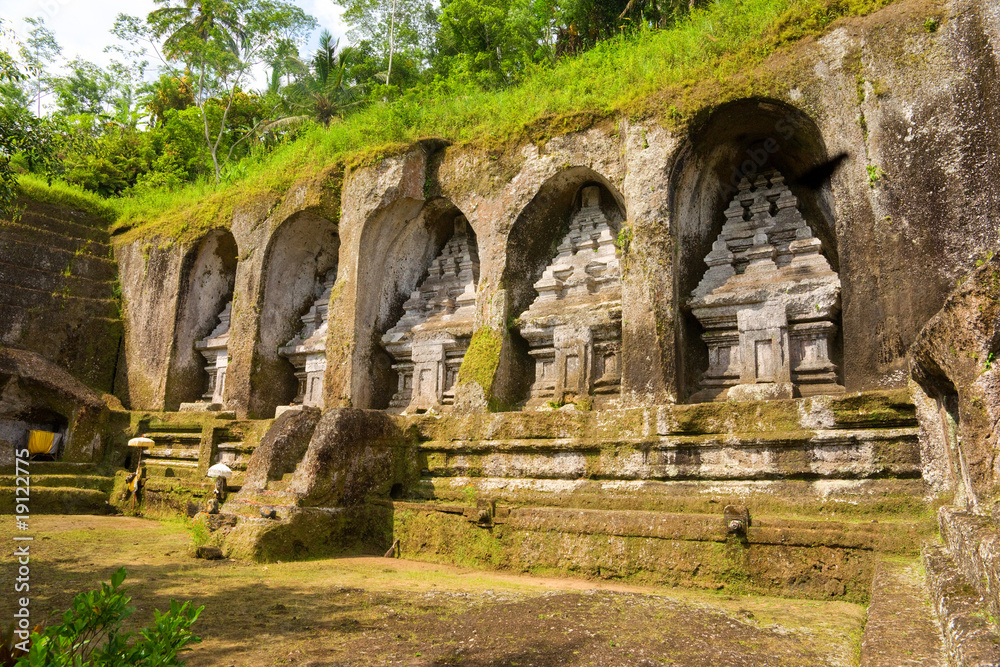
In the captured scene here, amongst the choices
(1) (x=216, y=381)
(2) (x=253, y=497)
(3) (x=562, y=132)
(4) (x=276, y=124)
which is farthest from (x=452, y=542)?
(4) (x=276, y=124)

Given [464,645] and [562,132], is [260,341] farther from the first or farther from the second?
[464,645]

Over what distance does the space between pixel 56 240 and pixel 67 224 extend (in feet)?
1.56

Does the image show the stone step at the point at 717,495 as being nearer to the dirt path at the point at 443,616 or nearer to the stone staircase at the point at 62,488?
the dirt path at the point at 443,616

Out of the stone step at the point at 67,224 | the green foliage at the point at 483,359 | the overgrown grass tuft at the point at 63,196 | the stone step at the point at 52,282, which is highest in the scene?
the overgrown grass tuft at the point at 63,196

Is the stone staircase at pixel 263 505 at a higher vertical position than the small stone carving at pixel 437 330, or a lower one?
lower

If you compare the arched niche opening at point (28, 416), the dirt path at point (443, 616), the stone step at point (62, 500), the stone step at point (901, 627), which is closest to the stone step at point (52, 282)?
the arched niche opening at point (28, 416)

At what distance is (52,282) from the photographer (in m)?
13.2

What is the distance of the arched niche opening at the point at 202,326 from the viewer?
12.6 meters

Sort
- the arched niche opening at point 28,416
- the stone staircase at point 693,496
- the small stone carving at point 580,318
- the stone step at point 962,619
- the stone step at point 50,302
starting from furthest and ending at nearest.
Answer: the stone step at point 50,302 → the arched niche opening at point 28,416 → the small stone carving at point 580,318 → the stone staircase at point 693,496 → the stone step at point 962,619

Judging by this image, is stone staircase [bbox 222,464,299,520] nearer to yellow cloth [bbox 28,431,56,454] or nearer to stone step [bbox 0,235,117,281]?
yellow cloth [bbox 28,431,56,454]

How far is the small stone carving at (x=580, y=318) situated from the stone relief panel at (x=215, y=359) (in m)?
6.06

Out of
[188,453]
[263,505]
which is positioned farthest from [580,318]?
[188,453]

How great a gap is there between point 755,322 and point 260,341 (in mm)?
7653

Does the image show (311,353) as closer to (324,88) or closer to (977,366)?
(977,366)
